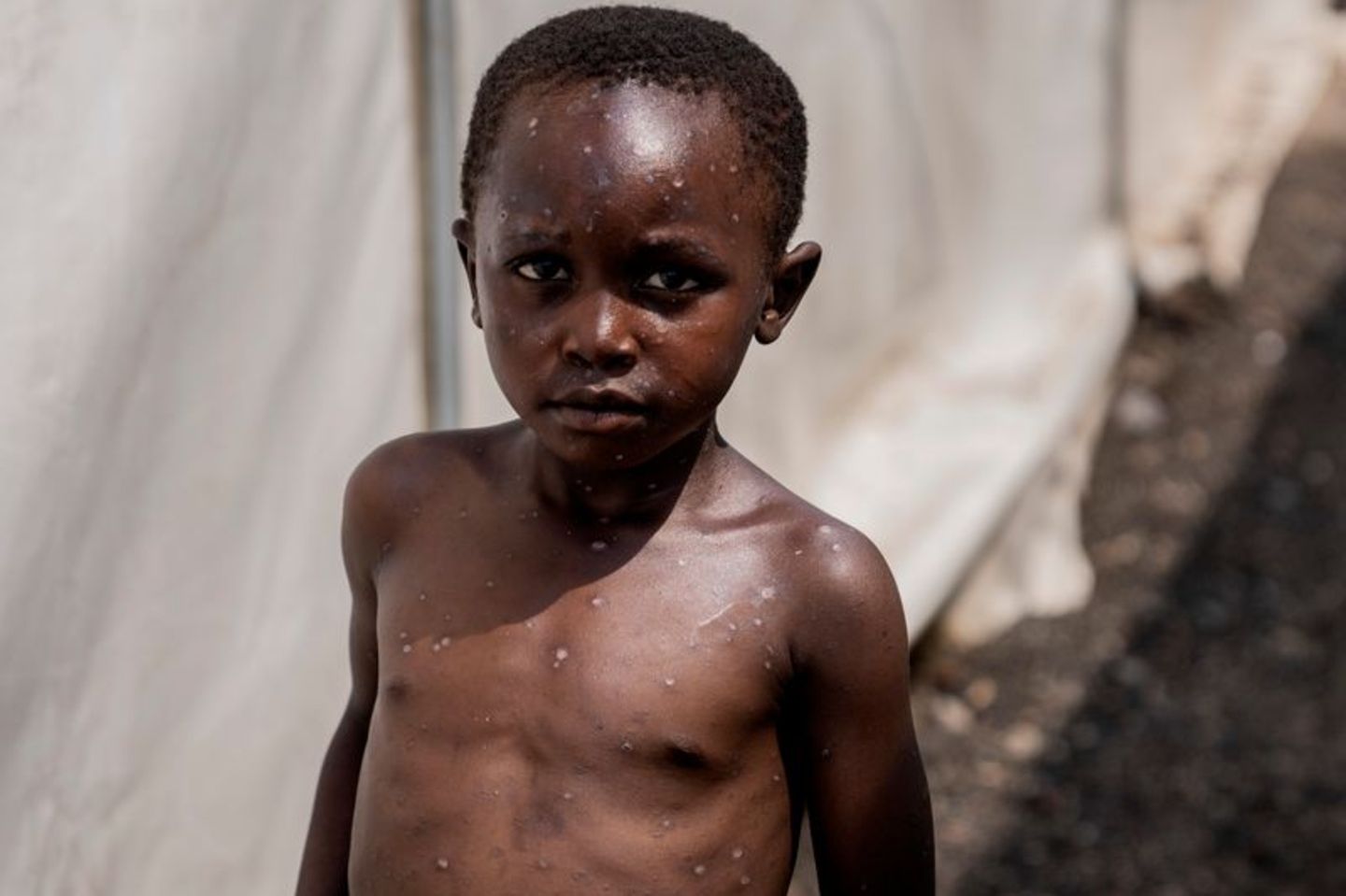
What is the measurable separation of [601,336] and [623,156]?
121 mm

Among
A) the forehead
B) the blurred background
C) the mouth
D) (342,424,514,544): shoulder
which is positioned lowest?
the blurred background

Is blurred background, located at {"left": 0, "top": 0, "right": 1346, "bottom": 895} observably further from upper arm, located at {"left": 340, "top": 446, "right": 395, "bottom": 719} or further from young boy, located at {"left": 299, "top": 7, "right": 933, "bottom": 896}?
young boy, located at {"left": 299, "top": 7, "right": 933, "bottom": 896}

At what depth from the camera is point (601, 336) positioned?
1.57m

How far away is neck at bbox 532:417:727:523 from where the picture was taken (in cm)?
174

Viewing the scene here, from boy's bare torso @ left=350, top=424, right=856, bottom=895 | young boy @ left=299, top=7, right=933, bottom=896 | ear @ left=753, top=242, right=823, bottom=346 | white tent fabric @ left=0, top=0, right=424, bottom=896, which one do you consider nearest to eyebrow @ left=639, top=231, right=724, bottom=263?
young boy @ left=299, top=7, right=933, bottom=896

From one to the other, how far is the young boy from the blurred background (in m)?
0.57

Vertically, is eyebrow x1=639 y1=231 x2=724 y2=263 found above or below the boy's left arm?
above

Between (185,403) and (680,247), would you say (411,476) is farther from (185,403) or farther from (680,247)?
(185,403)

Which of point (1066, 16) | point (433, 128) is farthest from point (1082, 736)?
point (433, 128)

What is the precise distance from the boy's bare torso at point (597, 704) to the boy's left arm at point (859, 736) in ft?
0.06

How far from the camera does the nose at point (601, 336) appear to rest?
1568 millimetres

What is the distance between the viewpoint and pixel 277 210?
101 inches

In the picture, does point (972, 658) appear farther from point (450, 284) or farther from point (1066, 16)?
point (450, 284)

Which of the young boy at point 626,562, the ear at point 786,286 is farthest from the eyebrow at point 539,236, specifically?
the ear at point 786,286
